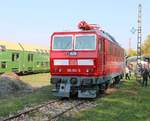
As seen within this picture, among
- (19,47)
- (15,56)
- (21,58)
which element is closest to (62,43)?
(15,56)

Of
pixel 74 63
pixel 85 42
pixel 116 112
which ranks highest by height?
pixel 85 42

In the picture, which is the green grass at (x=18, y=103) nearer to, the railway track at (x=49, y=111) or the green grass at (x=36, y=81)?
the railway track at (x=49, y=111)

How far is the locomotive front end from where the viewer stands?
60.3ft

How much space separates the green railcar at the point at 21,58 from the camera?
Result: 116 ft

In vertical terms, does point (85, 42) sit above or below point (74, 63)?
above

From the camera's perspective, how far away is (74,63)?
18.6 m

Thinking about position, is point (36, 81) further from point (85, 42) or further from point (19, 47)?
point (85, 42)

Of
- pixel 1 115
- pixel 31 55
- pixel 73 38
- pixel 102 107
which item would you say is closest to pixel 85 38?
pixel 73 38

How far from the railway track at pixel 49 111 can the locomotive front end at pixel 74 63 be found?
721mm

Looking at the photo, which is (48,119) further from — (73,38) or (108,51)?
(108,51)

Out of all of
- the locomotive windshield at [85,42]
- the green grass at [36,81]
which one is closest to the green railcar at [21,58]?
the green grass at [36,81]

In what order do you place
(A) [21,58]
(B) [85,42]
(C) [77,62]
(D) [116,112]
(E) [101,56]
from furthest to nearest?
1. (A) [21,58]
2. (E) [101,56]
3. (B) [85,42]
4. (C) [77,62]
5. (D) [116,112]

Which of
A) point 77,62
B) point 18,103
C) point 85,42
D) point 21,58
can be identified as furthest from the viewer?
point 21,58

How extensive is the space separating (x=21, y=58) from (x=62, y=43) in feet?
68.0
